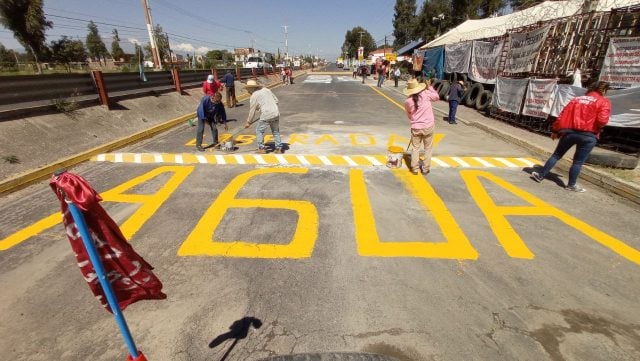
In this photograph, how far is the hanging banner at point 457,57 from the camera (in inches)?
643

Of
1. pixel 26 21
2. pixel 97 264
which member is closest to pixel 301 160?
Result: pixel 97 264

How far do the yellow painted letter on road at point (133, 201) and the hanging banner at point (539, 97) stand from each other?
10786 millimetres

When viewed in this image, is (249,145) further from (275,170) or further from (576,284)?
(576,284)

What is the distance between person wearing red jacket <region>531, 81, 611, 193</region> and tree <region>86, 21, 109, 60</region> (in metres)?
119

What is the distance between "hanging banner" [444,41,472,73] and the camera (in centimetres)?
1634

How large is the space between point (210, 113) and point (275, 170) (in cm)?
287

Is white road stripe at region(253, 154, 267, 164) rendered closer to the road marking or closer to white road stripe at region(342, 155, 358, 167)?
the road marking

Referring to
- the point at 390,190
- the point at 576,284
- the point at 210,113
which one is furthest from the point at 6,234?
the point at 576,284

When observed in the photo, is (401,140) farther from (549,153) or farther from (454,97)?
(454,97)

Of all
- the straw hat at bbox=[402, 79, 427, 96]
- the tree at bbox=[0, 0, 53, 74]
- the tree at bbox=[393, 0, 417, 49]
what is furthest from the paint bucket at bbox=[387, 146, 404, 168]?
the tree at bbox=[393, 0, 417, 49]

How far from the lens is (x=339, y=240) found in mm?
4086

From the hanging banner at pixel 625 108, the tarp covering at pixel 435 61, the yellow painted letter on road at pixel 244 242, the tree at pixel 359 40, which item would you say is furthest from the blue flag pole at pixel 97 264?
the tree at pixel 359 40

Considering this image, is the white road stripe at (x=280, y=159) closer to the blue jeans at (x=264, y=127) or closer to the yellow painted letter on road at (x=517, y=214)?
the blue jeans at (x=264, y=127)

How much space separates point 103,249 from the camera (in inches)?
70.3
